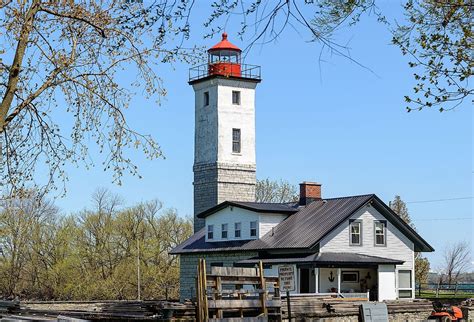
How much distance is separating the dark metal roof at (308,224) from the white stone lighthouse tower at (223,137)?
360 inches

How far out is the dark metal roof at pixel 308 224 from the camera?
4481 centimetres

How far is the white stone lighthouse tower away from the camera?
60688 mm

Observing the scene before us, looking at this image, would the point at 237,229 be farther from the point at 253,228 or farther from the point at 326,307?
the point at 326,307

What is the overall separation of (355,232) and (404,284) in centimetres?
418

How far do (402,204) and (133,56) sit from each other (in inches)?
2108

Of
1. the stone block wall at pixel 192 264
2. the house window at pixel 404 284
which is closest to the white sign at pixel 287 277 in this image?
the house window at pixel 404 284

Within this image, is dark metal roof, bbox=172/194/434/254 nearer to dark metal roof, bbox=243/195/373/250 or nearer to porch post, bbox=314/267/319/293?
dark metal roof, bbox=243/195/373/250

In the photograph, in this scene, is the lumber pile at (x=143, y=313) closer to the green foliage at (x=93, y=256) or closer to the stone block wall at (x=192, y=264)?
the stone block wall at (x=192, y=264)

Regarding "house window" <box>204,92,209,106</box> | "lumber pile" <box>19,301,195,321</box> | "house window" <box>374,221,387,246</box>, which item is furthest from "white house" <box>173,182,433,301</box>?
"house window" <box>204,92,209,106</box>

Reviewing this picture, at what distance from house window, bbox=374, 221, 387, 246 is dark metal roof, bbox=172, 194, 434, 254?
530 millimetres

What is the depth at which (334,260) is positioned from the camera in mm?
42500

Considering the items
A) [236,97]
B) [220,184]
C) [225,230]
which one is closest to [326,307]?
[225,230]

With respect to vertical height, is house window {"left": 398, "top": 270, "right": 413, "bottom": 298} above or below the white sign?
below

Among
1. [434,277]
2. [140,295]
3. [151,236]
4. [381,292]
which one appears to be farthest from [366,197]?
[434,277]
